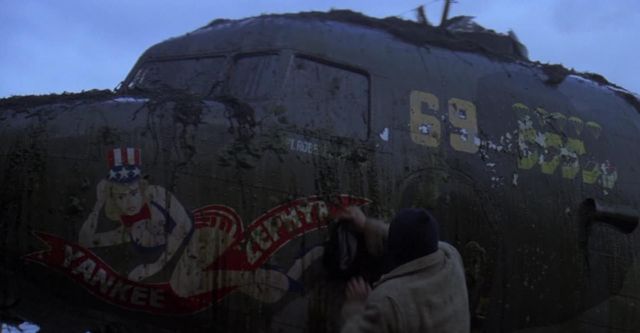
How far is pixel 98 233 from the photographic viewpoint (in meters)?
5.09

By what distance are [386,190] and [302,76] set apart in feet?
3.63

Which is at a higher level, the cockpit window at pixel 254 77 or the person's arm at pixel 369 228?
the cockpit window at pixel 254 77

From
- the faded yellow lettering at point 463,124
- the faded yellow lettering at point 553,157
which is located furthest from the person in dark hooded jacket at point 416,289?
the faded yellow lettering at point 553,157

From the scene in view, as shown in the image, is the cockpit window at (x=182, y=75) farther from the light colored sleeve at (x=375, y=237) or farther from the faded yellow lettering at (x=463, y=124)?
the faded yellow lettering at (x=463, y=124)

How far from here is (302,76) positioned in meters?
6.17

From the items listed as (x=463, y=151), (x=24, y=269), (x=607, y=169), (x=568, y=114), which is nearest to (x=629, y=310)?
(x=607, y=169)

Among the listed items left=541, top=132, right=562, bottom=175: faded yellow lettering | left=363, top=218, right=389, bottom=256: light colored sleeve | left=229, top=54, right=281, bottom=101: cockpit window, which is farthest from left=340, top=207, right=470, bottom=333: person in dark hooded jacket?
left=541, top=132, right=562, bottom=175: faded yellow lettering

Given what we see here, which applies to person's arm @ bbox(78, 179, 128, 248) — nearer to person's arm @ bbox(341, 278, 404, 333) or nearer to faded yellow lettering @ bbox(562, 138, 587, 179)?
person's arm @ bbox(341, 278, 404, 333)

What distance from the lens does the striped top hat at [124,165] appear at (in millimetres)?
5188

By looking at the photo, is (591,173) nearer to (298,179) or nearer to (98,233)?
(298,179)

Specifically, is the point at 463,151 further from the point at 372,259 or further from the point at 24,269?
the point at 24,269

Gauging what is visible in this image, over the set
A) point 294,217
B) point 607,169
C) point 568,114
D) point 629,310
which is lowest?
point 629,310

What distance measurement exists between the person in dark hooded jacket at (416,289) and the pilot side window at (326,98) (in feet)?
7.90

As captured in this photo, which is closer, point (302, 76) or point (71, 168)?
point (71, 168)
